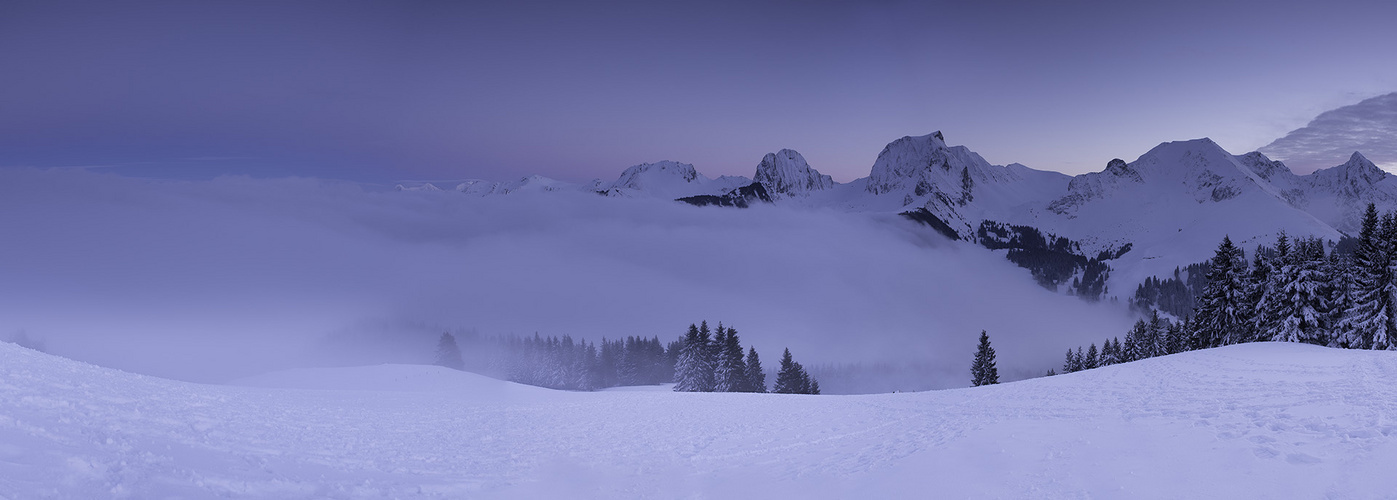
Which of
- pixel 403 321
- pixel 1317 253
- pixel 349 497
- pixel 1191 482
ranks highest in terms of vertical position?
pixel 403 321

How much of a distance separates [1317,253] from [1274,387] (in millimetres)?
37179

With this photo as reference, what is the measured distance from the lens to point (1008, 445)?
13.3 m

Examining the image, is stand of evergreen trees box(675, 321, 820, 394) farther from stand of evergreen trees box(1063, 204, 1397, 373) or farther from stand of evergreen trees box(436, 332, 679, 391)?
stand of evergreen trees box(1063, 204, 1397, 373)

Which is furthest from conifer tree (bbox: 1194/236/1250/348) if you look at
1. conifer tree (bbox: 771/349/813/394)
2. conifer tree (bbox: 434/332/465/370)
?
conifer tree (bbox: 434/332/465/370)

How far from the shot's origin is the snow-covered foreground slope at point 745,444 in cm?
939

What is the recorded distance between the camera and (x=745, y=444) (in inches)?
686

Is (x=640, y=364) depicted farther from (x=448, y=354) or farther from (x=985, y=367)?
(x=985, y=367)

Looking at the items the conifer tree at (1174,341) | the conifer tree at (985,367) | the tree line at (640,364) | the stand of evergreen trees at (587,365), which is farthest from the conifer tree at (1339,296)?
the stand of evergreen trees at (587,365)

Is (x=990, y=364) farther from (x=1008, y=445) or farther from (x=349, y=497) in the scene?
(x=349, y=497)

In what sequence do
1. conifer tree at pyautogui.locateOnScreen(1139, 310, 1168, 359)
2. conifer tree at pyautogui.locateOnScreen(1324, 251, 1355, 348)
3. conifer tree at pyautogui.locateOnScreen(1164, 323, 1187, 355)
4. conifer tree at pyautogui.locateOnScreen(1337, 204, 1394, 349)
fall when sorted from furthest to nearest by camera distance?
1. conifer tree at pyautogui.locateOnScreen(1139, 310, 1168, 359)
2. conifer tree at pyautogui.locateOnScreen(1164, 323, 1187, 355)
3. conifer tree at pyautogui.locateOnScreen(1324, 251, 1355, 348)
4. conifer tree at pyautogui.locateOnScreen(1337, 204, 1394, 349)

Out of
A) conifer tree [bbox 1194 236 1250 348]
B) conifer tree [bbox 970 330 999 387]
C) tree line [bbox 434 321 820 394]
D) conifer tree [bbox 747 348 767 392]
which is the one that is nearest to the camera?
conifer tree [bbox 1194 236 1250 348]

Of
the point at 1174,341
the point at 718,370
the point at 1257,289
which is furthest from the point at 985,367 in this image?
the point at 718,370

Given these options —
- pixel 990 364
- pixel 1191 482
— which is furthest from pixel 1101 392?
pixel 990 364

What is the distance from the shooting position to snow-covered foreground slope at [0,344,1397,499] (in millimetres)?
9391
